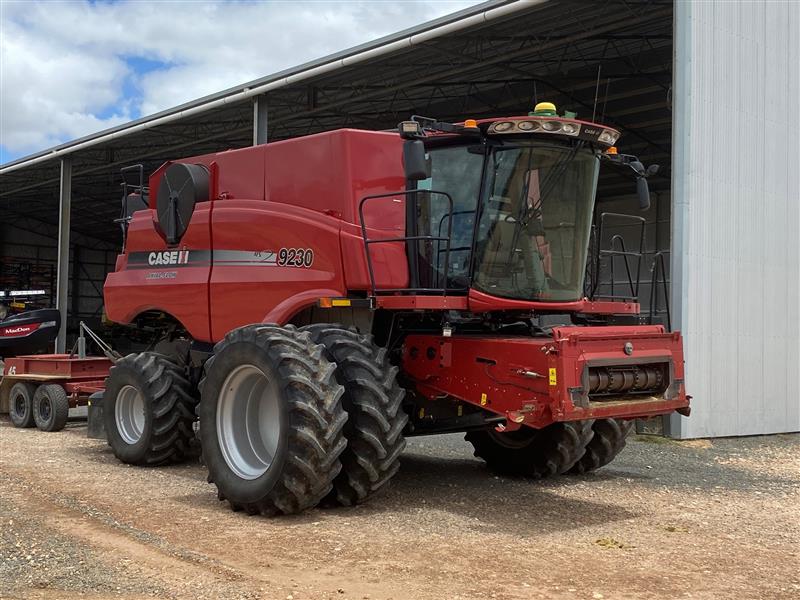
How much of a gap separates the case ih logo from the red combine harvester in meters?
0.19

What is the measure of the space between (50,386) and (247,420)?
625 centimetres

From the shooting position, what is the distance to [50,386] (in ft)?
40.5

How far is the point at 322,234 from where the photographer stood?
25.0 feet

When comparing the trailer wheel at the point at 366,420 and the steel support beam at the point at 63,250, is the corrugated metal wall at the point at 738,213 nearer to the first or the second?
the trailer wheel at the point at 366,420

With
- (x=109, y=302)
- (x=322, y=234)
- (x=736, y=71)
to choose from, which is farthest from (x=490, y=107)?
(x=322, y=234)

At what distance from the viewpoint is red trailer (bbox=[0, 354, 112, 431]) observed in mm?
12195

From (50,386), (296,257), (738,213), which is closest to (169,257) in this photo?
(296,257)

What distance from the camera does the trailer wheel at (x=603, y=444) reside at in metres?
8.63

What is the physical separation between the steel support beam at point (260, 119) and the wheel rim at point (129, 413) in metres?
9.15

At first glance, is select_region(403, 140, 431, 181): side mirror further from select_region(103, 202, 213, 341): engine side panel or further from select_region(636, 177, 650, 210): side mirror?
select_region(103, 202, 213, 341): engine side panel

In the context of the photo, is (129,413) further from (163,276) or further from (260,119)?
(260,119)

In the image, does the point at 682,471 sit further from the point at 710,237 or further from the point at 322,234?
the point at 322,234

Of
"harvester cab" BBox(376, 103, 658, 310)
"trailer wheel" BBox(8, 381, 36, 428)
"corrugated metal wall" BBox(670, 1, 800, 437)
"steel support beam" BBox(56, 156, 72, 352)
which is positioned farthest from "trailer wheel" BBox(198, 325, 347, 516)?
"steel support beam" BBox(56, 156, 72, 352)

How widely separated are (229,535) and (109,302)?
5.09 metres
